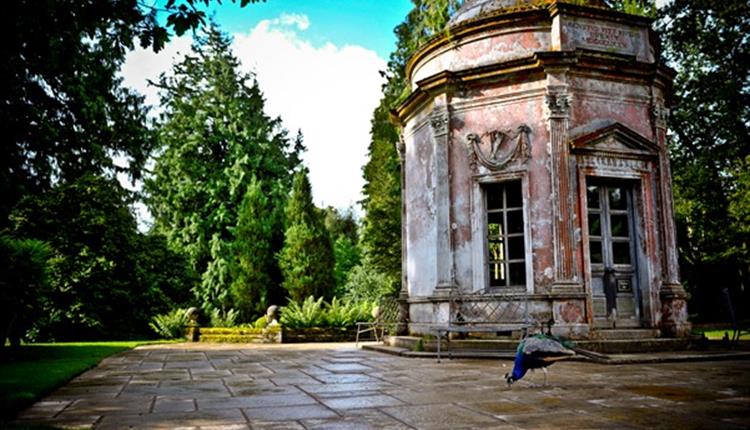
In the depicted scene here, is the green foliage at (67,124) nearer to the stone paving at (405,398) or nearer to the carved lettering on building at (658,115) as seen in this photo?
the stone paving at (405,398)

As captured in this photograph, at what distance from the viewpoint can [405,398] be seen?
5227 millimetres

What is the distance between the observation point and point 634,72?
34.2 feet

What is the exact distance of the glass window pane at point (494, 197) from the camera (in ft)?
35.2

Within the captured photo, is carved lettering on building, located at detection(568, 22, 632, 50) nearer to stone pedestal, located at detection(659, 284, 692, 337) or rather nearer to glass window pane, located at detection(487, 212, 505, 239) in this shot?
glass window pane, located at detection(487, 212, 505, 239)

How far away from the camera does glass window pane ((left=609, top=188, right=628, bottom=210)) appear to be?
10562mm

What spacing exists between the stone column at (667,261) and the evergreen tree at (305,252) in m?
13.8

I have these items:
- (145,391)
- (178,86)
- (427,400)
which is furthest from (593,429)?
(178,86)

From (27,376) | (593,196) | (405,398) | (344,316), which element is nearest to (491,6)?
(593,196)

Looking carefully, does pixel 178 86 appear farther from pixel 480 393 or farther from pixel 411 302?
pixel 480 393

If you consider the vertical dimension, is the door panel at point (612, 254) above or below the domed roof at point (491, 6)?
below

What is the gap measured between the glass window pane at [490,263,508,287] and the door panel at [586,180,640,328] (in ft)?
5.10

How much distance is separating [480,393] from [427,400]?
662 mm

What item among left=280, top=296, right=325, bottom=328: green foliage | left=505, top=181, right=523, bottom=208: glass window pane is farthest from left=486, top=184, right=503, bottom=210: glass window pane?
left=280, top=296, right=325, bottom=328: green foliage

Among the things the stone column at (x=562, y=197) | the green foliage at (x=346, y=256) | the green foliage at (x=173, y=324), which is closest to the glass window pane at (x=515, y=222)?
the stone column at (x=562, y=197)
